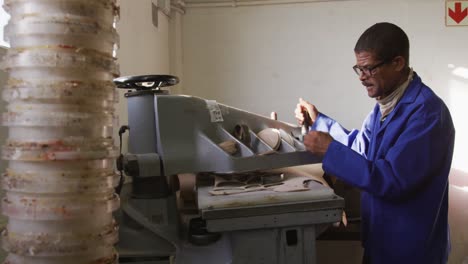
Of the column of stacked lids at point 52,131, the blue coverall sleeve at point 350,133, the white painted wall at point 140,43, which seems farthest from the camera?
the white painted wall at point 140,43

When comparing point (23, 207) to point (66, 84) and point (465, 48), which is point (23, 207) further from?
point (465, 48)

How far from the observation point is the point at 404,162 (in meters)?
1.36

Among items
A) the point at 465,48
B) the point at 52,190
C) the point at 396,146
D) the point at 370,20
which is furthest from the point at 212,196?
the point at 465,48

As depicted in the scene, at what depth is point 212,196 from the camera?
4.42 feet

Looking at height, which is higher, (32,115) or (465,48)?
(465,48)

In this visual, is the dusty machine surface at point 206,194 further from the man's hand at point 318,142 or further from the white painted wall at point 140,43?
the white painted wall at point 140,43

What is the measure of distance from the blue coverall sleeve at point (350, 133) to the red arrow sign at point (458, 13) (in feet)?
6.29

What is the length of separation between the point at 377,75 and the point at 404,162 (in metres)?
0.33

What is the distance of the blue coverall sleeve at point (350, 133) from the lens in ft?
5.85

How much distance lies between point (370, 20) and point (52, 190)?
10.3ft

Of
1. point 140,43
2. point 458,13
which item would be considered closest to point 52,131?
point 140,43

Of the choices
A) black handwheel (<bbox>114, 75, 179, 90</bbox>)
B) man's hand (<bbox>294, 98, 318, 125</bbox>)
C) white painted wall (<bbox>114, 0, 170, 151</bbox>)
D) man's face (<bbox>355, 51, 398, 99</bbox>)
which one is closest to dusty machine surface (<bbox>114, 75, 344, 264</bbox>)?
black handwheel (<bbox>114, 75, 179, 90</bbox>)

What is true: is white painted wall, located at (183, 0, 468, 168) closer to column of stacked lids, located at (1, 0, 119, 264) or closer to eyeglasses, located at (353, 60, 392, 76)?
eyeglasses, located at (353, 60, 392, 76)

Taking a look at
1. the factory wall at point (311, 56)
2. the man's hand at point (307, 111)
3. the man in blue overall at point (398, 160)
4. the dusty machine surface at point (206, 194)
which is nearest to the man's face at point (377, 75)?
the man in blue overall at point (398, 160)
